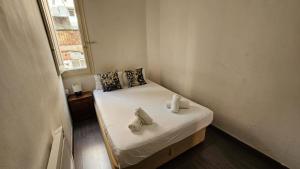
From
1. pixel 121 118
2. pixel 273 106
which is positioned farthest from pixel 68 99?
pixel 273 106

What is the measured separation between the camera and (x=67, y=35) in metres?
2.61

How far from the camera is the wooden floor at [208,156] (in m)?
1.68

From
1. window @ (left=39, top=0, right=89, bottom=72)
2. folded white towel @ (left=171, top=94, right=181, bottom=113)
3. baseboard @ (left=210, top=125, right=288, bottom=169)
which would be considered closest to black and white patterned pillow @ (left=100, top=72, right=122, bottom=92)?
window @ (left=39, top=0, right=89, bottom=72)

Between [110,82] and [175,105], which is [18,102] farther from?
[110,82]

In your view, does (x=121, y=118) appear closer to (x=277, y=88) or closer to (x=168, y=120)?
(x=168, y=120)

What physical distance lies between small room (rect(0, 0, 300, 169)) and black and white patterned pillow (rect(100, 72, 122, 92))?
0.02 m

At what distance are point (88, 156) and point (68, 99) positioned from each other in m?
1.17

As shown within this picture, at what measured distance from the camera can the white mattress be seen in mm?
1358

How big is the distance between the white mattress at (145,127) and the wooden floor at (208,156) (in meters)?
0.36

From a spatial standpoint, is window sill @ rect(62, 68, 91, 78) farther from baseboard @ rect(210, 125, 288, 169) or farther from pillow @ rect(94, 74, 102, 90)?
baseboard @ rect(210, 125, 288, 169)

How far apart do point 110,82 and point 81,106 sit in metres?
0.71

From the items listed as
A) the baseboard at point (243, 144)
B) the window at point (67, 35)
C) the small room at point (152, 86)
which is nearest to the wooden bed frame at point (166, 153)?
the small room at point (152, 86)

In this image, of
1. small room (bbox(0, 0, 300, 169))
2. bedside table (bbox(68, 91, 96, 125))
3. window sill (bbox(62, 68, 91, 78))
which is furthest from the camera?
window sill (bbox(62, 68, 91, 78))

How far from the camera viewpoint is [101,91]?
2.74m
